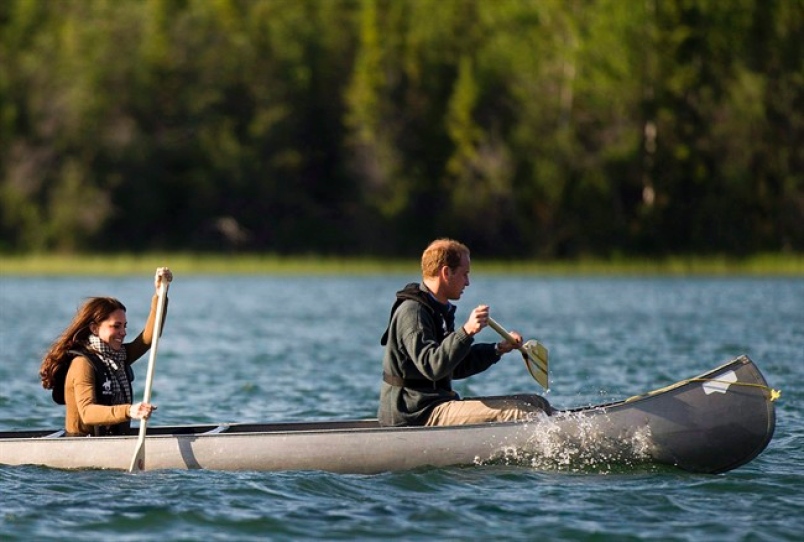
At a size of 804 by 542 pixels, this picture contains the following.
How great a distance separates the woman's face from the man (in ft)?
5.41

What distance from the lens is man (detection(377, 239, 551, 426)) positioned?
8742 millimetres

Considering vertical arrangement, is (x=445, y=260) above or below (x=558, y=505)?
above

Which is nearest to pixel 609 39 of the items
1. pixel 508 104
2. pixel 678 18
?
pixel 678 18

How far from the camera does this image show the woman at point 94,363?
9.10 meters

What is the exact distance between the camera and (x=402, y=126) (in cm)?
5181

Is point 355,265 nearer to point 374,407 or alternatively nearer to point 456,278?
point 374,407

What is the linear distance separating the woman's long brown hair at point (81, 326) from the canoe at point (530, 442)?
1.74 ft

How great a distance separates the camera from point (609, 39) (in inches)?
1708

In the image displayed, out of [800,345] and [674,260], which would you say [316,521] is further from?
[674,260]

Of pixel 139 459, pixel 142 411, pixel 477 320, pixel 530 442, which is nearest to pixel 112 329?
pixel 142 411

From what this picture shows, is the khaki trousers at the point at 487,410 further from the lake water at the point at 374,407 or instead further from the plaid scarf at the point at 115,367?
the plaid scarf at the point at 115,367

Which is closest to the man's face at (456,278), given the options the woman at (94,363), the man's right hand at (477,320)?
the man's right hand at (477,320)

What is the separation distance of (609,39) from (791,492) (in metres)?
35.5

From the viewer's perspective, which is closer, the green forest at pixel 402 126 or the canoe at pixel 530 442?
the canoe at pixel 530 442
